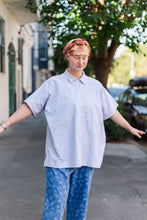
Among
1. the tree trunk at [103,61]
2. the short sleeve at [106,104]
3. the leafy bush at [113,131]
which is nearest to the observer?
the short sleeve at [106,104]

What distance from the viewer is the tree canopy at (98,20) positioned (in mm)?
6996

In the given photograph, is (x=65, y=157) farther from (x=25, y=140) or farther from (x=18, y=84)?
(x=18, y=84)

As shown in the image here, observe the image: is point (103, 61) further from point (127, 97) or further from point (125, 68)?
point (125, 68)

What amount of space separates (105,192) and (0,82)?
7.26 metres

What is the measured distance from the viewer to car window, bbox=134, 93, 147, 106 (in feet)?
34.9

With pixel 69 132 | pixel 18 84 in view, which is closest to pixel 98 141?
pixel 69 132

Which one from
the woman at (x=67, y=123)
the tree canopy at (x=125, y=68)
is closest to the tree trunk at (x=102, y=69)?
the woman at (x=67, y=123)

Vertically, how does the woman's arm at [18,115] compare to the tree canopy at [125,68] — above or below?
above

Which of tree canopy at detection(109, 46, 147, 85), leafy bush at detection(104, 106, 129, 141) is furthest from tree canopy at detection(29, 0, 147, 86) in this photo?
tree canopy at detection(109, 46, 147, 85)

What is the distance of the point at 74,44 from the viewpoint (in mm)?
2785

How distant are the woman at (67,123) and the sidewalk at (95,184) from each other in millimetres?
1154

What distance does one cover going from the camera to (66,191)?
2.79 meters

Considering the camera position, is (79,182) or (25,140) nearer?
(79,182)

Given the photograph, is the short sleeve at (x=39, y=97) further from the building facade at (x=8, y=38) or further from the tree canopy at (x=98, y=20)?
the building facade at (x=8, y=38)
